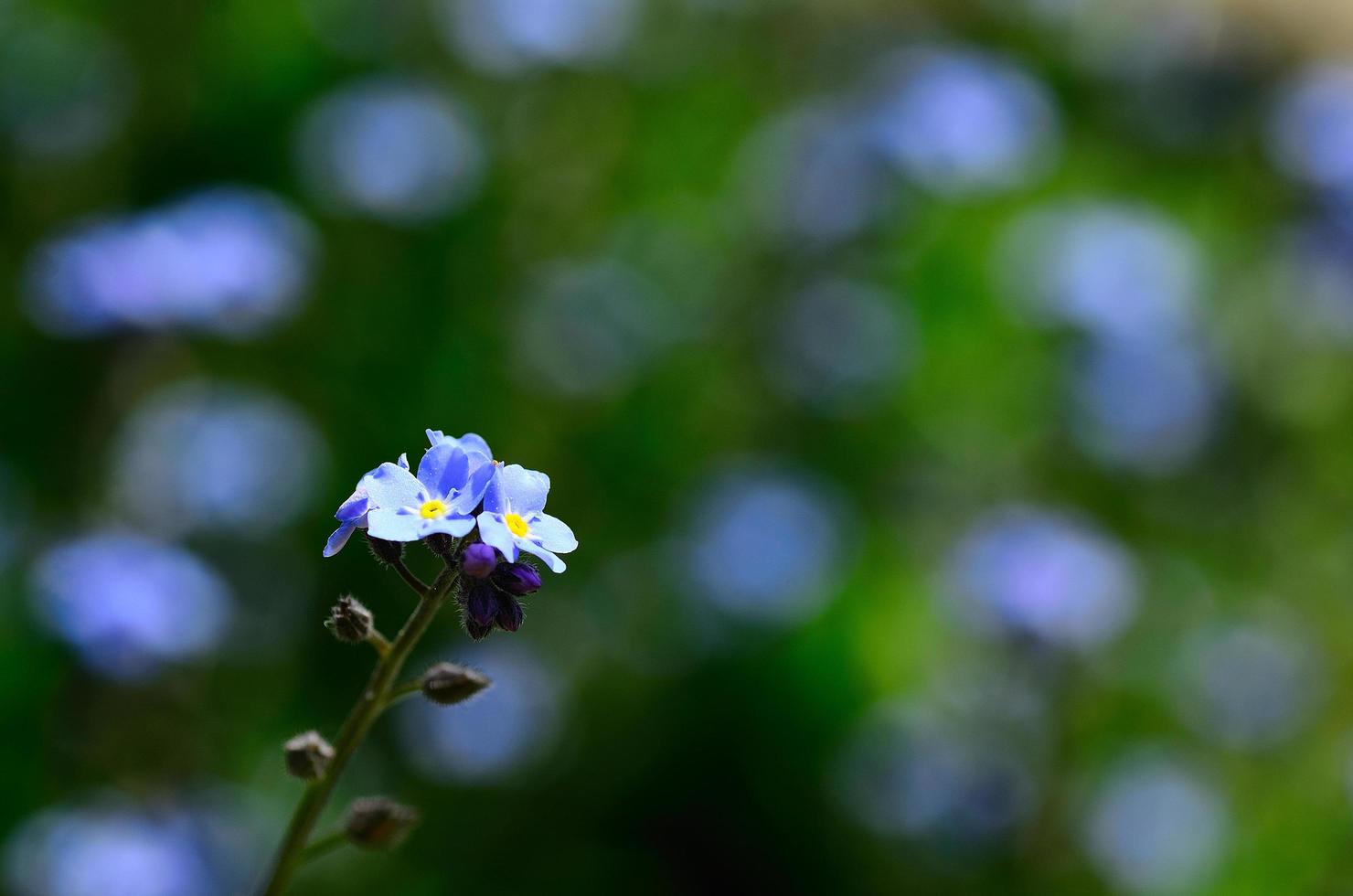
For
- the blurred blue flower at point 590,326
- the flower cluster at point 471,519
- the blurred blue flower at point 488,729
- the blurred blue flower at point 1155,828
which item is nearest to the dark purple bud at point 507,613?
the flower cluster at point 471,519

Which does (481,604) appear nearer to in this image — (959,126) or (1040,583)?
(1040,583)

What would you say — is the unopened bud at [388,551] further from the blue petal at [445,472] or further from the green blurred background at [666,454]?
the green blurred background at [666,454]

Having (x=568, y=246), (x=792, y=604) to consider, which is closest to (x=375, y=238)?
(x=568, y=246)

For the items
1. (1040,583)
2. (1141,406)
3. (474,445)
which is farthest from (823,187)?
(474,445)

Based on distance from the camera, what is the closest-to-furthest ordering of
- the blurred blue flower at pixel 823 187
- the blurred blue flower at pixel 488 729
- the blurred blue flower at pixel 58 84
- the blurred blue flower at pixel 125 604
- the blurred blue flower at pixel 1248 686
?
the blurred blue flower at pixel 125 604
the blurred blue flower at pixel 488 729
the blurred blue flower at pixel 1248 686
the blurred blue flower at pixel 58 84
the blurred blue flower at pixel 823 187

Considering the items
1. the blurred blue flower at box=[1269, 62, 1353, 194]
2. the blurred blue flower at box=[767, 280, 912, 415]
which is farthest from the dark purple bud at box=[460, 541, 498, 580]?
the blurred blue flower at box=[1269, 62, 1353, 194]
